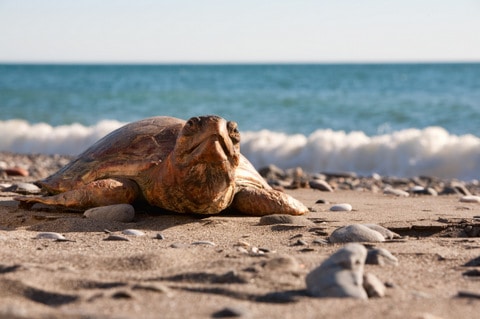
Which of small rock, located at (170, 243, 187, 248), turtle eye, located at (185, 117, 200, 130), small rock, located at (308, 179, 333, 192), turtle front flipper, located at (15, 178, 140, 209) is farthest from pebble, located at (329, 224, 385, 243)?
small rock, located at (308, 179, 333, 192)

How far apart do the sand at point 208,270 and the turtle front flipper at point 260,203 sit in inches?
8.9

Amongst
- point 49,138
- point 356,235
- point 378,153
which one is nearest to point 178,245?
point 356,235

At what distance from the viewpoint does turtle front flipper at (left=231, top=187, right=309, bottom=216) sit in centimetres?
497

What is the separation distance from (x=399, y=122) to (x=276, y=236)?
14697 mm

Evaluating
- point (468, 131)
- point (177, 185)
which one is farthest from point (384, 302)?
point (468, 131)

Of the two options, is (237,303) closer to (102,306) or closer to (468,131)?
(102,306)

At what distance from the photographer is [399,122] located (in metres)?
18.2

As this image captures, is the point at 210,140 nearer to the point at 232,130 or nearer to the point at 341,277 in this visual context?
the point at 232,130

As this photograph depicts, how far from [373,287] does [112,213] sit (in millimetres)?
2471

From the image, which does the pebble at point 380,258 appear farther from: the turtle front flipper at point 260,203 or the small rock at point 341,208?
the small rock at point 341,208

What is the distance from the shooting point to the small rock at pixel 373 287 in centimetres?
255

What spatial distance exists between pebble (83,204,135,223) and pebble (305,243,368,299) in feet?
7.24

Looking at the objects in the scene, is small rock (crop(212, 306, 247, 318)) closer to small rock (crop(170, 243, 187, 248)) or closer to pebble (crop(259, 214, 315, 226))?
small rock (crop(170, 243, 187, 248))

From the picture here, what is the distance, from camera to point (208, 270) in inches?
114
